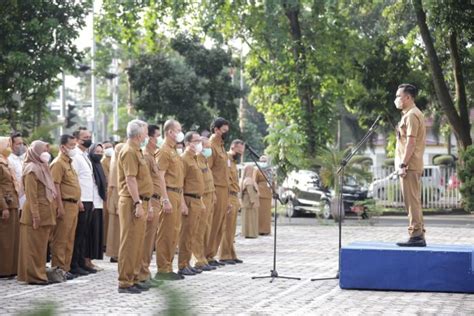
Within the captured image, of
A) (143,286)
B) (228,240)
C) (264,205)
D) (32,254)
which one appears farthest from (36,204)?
(264,205)

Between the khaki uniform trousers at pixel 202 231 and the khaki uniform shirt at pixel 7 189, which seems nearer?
the khaki uniform shirt at pixel 7 189

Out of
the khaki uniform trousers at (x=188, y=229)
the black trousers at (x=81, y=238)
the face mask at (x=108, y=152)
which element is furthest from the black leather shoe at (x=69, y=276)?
the face mask at (x=108, y=152)

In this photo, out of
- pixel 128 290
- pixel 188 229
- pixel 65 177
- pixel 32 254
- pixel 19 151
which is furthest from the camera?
pixel 19 151

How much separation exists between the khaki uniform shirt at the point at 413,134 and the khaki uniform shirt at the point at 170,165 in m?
2.86

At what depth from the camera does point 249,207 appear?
22328mm

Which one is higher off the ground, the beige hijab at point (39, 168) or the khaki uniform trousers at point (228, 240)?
the beige hijab at point (39, 168)

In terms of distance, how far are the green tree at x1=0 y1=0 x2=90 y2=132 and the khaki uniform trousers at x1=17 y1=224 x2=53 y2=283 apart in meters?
12.1

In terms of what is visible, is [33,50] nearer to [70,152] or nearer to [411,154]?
[70,152]

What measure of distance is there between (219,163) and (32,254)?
3719mm

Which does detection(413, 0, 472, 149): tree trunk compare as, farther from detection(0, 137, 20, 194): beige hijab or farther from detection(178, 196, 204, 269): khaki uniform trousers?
detection(0, 137, 20, 194): beige hijab

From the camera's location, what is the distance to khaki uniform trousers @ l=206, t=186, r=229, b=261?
50.7 feet

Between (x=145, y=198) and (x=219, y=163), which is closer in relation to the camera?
(x=145, y=198)

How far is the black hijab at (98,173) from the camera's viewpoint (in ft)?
50.1

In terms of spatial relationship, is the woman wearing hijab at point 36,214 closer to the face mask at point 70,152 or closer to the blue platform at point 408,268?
the face mask at point 70,152
